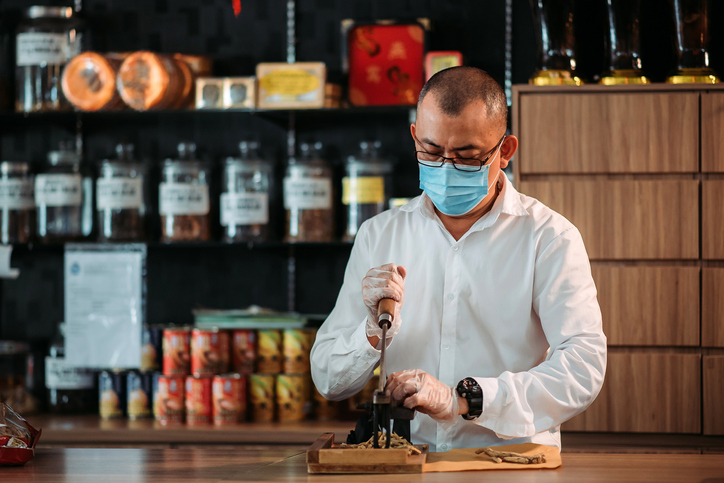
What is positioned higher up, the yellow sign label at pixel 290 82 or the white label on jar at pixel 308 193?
the yellow sign label at pixel 290 82

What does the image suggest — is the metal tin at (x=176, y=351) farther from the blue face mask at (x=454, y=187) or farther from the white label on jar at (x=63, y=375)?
the blue face mask at (x=454, y=187)

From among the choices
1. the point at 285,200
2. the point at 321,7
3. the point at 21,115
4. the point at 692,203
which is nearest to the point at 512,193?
the point at 692,203

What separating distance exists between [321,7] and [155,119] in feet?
2.31

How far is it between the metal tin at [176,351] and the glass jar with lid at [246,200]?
34cm

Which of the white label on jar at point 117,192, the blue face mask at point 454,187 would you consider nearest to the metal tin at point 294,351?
the white label on jar at point 117,192

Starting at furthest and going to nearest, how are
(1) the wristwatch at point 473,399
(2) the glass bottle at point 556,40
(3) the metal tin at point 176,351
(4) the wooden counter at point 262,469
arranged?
(3) the metal tin at point 176,351 < (2) the glass bottle at point 556,40 < (1) the wristwatch at point 473,399 < (4) the wooden counter at point 262,469

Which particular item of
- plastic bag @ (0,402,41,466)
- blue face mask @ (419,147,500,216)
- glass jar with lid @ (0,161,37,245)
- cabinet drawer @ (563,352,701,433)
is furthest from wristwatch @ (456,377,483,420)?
glass jar with lid @ (0,161,37,245)

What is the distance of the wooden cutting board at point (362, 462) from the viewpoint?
1.14 metres

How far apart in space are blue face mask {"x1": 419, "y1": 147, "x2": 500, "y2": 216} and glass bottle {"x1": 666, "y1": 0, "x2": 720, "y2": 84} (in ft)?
3.24

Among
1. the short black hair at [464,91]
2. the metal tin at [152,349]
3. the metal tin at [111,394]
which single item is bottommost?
the metal tin at [111,394]

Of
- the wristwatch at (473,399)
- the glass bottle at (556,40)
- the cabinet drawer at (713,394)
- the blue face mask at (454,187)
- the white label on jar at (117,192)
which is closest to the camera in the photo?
the wristwatch at (473,399)

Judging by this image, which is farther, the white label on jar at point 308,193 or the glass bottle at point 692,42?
the white label on jar at point 308,193

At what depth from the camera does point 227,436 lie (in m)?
2.19

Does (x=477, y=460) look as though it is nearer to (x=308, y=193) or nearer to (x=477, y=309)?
(x=477, y=309)
